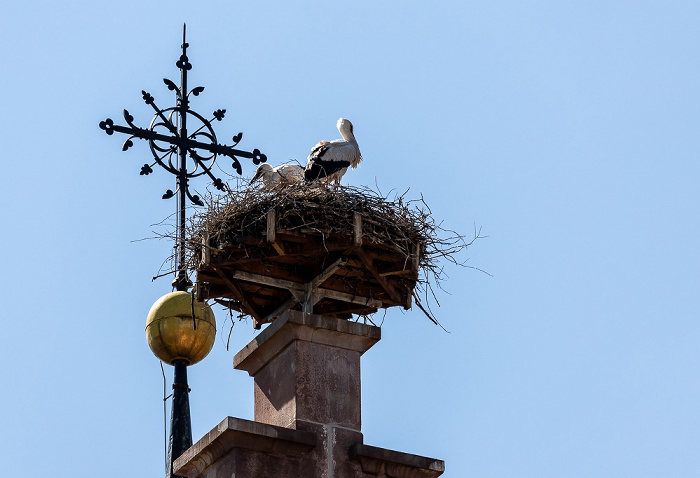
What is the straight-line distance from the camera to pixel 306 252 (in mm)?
13438

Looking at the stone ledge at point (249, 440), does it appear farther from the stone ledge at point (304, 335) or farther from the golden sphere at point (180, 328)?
the golden sphere at point (180, 328)

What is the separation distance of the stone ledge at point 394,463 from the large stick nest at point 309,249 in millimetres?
1375

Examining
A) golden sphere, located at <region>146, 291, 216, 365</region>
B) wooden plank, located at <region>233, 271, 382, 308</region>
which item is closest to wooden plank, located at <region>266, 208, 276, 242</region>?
wooden plank, located at <region>233, 271, 382, 308</region>

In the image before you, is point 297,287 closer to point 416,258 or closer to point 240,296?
point 240,296

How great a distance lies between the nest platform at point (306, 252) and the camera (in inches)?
528

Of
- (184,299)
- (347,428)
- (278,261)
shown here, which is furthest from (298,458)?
(184,299)

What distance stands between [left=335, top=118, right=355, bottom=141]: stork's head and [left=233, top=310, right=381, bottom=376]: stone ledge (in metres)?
5.46

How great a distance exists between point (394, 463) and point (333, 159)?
565 cm

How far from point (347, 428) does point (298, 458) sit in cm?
53

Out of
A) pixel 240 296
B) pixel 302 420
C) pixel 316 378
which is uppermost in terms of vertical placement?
pixel 240 296

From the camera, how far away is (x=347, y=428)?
42.1ft

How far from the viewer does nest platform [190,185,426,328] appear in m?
13.4

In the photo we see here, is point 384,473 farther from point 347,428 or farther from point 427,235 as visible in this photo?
point 427,235

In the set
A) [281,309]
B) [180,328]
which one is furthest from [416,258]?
[180,328]
